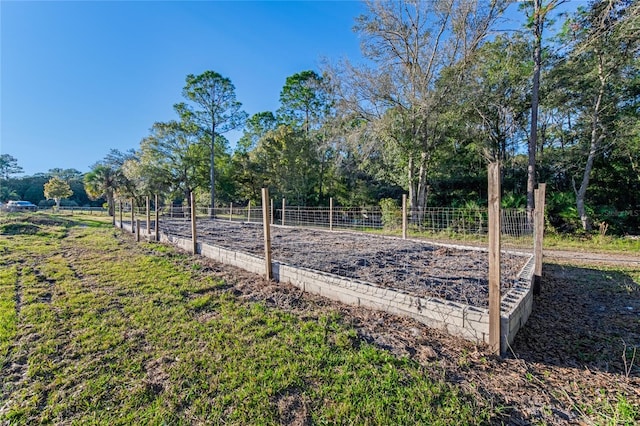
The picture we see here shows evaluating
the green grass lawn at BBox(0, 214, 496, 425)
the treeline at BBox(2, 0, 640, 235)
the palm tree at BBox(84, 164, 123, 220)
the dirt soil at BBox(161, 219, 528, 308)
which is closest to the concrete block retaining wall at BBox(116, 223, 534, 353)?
the dirt soil at BBox(161, 219, 528, 308)

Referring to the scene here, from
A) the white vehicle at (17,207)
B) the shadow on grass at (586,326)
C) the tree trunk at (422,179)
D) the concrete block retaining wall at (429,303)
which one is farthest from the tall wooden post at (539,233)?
A: the white vehicle at (17,207)

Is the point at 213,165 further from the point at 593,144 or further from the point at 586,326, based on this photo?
the point at 586,326

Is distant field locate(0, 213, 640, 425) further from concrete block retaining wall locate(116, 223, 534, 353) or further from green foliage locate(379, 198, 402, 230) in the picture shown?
green foliage locate(379, 198, 402, 230)

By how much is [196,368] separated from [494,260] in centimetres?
237

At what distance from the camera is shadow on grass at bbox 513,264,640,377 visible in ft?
6.72

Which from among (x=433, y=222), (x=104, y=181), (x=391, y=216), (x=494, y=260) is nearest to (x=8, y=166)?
(x=104, y=181)

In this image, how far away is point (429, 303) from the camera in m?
2.49

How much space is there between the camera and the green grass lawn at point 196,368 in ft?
4.99

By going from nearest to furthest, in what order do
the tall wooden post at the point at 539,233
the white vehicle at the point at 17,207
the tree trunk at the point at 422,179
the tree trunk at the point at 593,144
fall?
the tall wooden post at the point at 539,233
the tree trunk at the point at 593,144
the tree trunk at the point at 422,179
the white vehicle at the point at 17,207

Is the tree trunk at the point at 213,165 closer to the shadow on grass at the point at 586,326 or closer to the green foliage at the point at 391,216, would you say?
the green foliage at the point at 391,216

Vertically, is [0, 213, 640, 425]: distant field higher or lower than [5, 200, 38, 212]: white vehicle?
lower

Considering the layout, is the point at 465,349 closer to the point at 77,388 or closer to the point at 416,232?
the point at 77,388

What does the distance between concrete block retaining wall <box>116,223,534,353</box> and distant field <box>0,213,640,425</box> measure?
109 millimetres

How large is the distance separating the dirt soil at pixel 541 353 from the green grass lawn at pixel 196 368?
169mm
